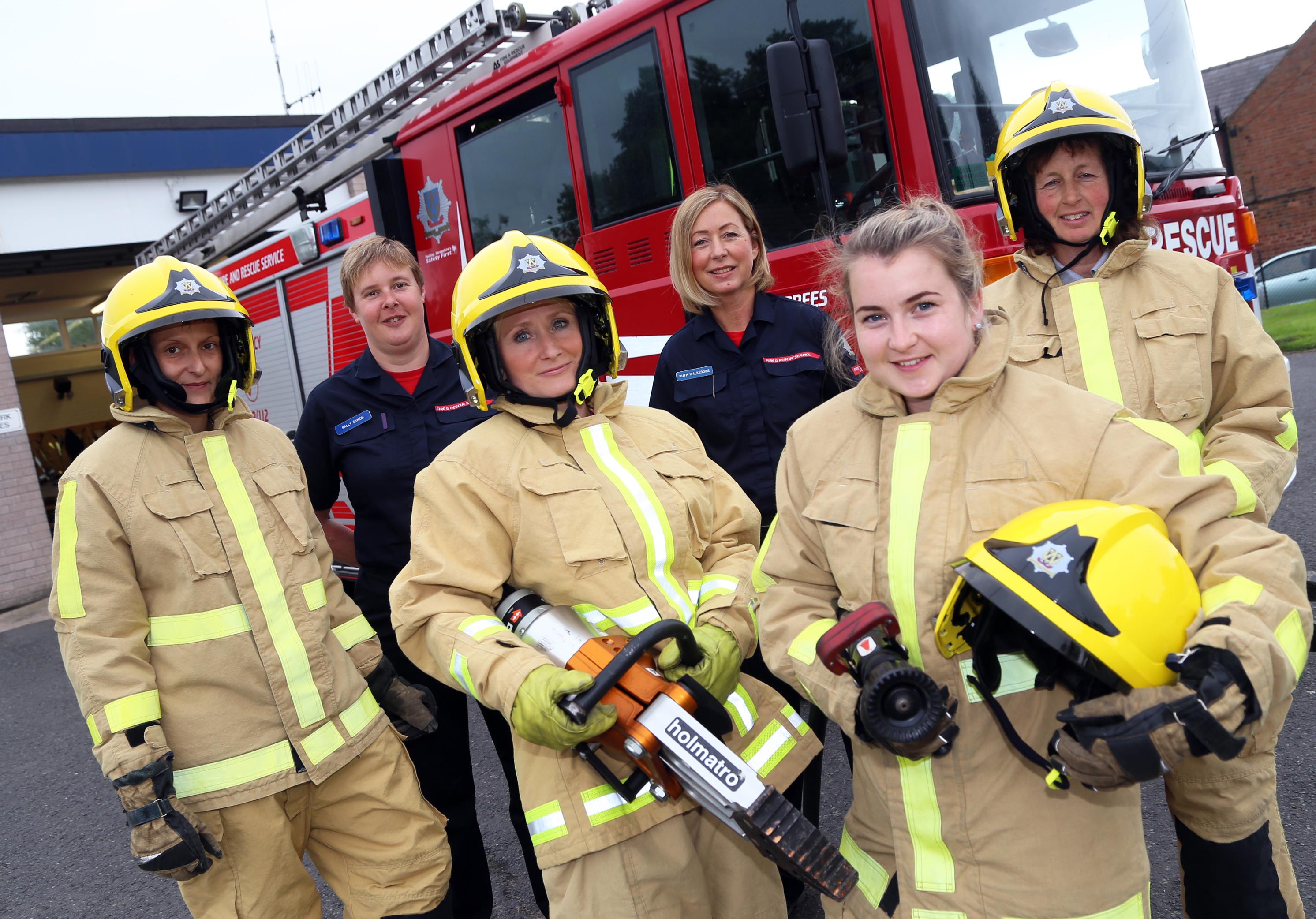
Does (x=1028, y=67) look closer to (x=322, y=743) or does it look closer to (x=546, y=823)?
(x=546, y=823)

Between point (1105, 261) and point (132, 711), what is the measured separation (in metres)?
2.51

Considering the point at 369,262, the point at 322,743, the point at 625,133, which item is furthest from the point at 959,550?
the point at 625,133

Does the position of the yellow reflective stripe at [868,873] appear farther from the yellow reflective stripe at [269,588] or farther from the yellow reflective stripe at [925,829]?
the yellow reflective stripe at [269,588]

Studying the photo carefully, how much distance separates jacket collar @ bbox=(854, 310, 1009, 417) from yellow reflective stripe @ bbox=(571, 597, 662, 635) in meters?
0.64

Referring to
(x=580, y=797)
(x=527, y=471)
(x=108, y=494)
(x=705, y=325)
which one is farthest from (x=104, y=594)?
(x=705, y=325)

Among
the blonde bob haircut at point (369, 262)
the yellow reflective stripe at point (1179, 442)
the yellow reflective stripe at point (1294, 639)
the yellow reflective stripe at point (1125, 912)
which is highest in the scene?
the blonde bob haircut at point (369, 262)

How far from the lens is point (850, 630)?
1457mm

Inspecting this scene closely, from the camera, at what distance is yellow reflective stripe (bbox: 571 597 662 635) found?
1.99 meters

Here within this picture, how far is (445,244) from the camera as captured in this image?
5.06m

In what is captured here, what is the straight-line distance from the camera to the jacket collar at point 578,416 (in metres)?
2.12

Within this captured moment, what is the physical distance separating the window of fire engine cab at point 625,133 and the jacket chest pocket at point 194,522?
2525 millimetres

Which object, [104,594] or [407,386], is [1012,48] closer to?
[407,386]

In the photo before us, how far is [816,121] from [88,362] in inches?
889

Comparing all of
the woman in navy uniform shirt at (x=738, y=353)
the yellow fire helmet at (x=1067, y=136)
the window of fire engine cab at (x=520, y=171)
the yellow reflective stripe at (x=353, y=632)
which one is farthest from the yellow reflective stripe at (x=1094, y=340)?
the window of fire engine cab at (x=520, y=171)
